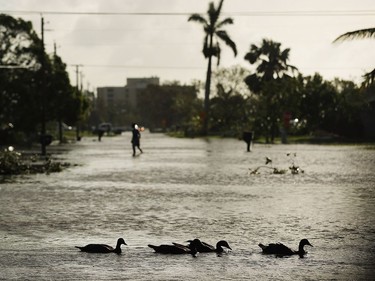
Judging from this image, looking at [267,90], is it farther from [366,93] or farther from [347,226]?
[347,226]

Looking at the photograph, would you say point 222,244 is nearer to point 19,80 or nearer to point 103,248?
point 103,248

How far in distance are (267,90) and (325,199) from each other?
56721 millimetres

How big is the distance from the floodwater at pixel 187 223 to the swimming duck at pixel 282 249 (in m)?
0.20

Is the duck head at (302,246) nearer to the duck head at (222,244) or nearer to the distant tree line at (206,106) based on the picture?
the duck head at (222,244)

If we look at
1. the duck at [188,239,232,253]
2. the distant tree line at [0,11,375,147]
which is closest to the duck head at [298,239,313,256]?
the duck at [188,239,232,253]

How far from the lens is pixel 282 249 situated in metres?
10.2

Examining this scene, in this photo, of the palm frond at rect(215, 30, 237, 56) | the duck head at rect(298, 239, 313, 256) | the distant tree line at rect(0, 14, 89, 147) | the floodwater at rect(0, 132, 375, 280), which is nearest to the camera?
the floodwater at rect(0, 132, 375, 280)

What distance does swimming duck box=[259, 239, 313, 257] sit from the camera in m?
10.1

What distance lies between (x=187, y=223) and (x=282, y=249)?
3.56 meters

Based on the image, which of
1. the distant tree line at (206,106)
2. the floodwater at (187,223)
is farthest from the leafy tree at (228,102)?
the floodwater at (187,223)

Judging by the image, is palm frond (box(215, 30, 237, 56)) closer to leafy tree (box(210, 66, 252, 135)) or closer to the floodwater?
leafy tree (box(210, 66, 252, 135))

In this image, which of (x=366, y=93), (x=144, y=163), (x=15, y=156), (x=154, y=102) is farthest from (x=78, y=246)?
(x=154, y=102)

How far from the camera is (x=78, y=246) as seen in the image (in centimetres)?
1102

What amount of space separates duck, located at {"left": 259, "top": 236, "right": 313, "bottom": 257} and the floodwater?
0.66 feet
